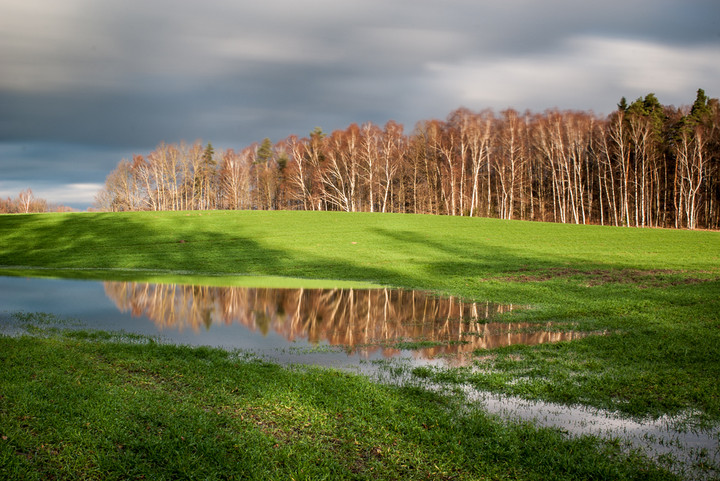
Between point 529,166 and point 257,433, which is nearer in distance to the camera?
point 257,433

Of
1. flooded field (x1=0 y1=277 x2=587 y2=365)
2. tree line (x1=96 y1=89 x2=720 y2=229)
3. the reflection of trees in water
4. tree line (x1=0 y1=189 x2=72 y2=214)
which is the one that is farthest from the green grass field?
tree line (x1=0 y1=189 x2=72 y2=214)

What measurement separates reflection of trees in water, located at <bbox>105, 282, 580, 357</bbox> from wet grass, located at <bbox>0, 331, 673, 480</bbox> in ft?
14.1

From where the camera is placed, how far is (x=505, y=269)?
26.4m

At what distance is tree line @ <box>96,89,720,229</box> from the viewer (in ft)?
205

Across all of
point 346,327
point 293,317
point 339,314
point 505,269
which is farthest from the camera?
point 505,269

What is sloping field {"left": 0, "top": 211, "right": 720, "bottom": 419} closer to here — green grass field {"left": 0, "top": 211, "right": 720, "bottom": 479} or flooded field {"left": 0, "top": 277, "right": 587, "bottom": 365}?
green grass field {"left": 0, "top": 211, "right": 720, "bottom": 479}

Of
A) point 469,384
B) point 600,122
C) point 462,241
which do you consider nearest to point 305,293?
point 469,384

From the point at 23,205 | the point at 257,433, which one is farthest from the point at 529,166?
the point at 23,205

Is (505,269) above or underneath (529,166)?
underneath

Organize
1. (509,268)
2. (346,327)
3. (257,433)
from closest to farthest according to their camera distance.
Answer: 1. (257,433)
2. (346,327)
3. (509,268)

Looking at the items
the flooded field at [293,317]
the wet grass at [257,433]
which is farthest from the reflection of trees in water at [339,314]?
Result: the wet grass at [257,433]

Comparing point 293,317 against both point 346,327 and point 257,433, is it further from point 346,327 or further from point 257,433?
point 257,433

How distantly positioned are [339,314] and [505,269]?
45.5 feet

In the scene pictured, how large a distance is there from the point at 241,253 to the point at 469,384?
2814cm
